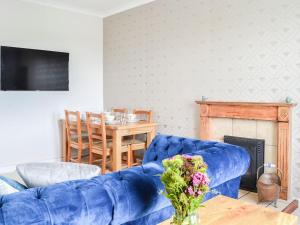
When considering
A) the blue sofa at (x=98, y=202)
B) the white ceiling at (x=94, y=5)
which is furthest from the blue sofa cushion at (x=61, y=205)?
the white ceiling at (x=94, y=5)

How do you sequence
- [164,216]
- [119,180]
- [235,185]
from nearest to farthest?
[119,180], [164,216], [235,185]

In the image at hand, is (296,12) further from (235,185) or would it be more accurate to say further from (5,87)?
(5,87)

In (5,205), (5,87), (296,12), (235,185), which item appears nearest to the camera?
(5,205)

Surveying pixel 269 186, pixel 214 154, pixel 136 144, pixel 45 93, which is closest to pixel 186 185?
pixel 214 154

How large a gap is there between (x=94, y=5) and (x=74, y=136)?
2.34m

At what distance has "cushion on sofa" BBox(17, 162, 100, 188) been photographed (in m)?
1.47

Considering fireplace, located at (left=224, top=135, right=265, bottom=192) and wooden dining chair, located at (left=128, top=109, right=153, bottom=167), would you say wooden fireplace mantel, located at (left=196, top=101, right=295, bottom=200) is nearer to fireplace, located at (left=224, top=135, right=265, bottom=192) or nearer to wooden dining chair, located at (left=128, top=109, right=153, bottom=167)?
fireplace, located at (left=224, top=135, right=265, bottom=192)

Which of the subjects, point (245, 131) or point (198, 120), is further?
point (198, 120)

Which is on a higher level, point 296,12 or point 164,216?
point 296,12

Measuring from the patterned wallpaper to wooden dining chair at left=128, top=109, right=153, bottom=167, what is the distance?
181 mm

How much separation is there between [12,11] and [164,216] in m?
4.39

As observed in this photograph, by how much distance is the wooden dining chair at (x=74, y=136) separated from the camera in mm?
4548

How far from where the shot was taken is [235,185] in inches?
89.7

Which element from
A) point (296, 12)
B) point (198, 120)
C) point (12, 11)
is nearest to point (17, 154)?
point (12, 11)
